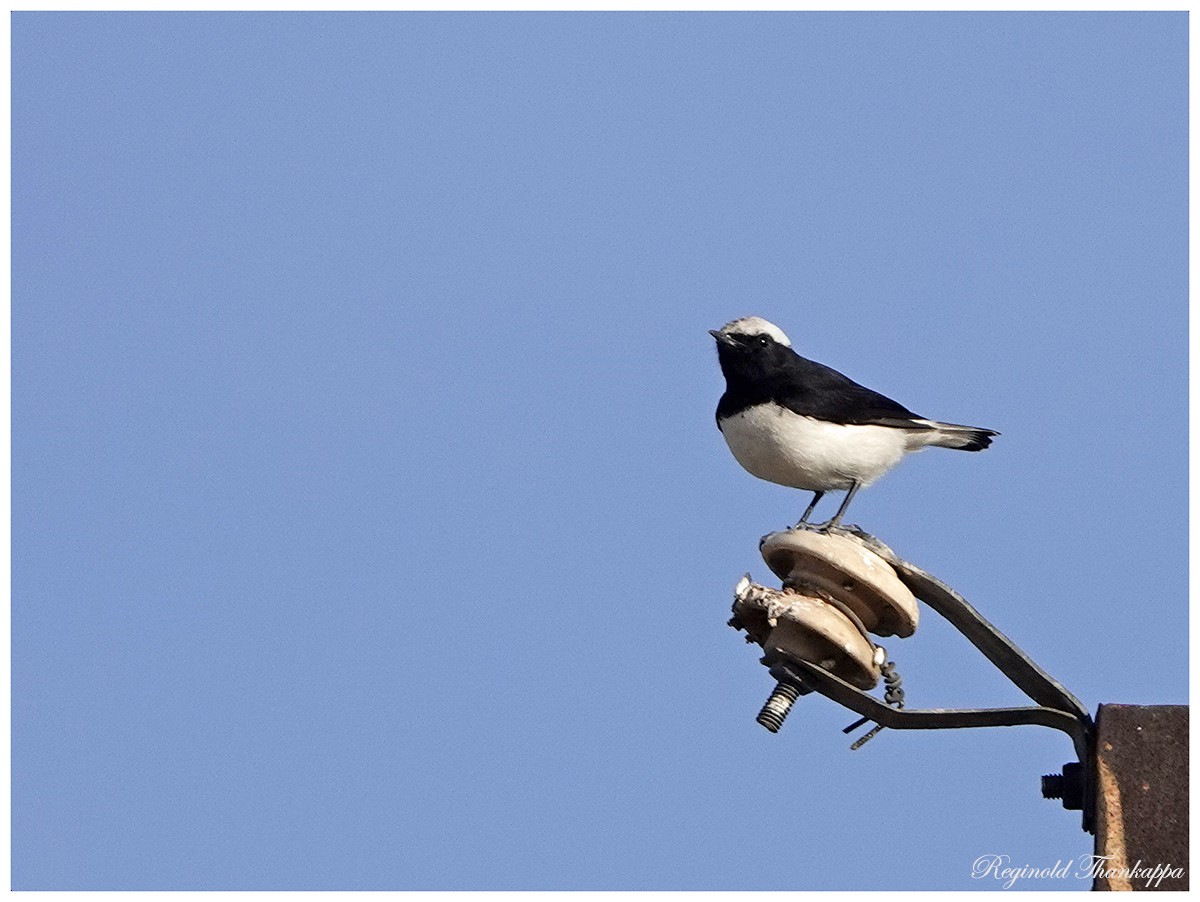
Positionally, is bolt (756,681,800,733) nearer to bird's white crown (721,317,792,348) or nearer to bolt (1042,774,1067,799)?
bolt (1042,774,1067,799)

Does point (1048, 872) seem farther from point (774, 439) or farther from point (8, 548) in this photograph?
point (8, 548)

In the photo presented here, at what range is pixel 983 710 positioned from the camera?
6.37 m

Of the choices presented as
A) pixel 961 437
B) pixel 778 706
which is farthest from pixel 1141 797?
pixel 961 437

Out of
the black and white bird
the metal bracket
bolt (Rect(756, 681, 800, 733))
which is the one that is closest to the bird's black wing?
the black and white bird

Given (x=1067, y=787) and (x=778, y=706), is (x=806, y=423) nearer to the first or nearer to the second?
(x=778, y=706)

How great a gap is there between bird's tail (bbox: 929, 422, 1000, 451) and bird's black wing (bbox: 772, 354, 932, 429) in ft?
0.42

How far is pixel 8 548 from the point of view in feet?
30.2

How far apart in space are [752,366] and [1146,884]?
16.9 feet

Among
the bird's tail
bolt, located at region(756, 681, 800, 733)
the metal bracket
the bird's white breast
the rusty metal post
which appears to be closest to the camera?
the rusty metal post

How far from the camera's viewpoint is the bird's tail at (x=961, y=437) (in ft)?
33.5

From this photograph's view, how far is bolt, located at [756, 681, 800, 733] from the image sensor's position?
6750 millimetres

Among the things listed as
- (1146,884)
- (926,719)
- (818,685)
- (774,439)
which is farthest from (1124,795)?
Answer: (774,439)

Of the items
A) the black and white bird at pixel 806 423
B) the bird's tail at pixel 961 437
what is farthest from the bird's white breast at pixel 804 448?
the bird's tail at pixel 961 437

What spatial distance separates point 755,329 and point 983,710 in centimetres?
449
